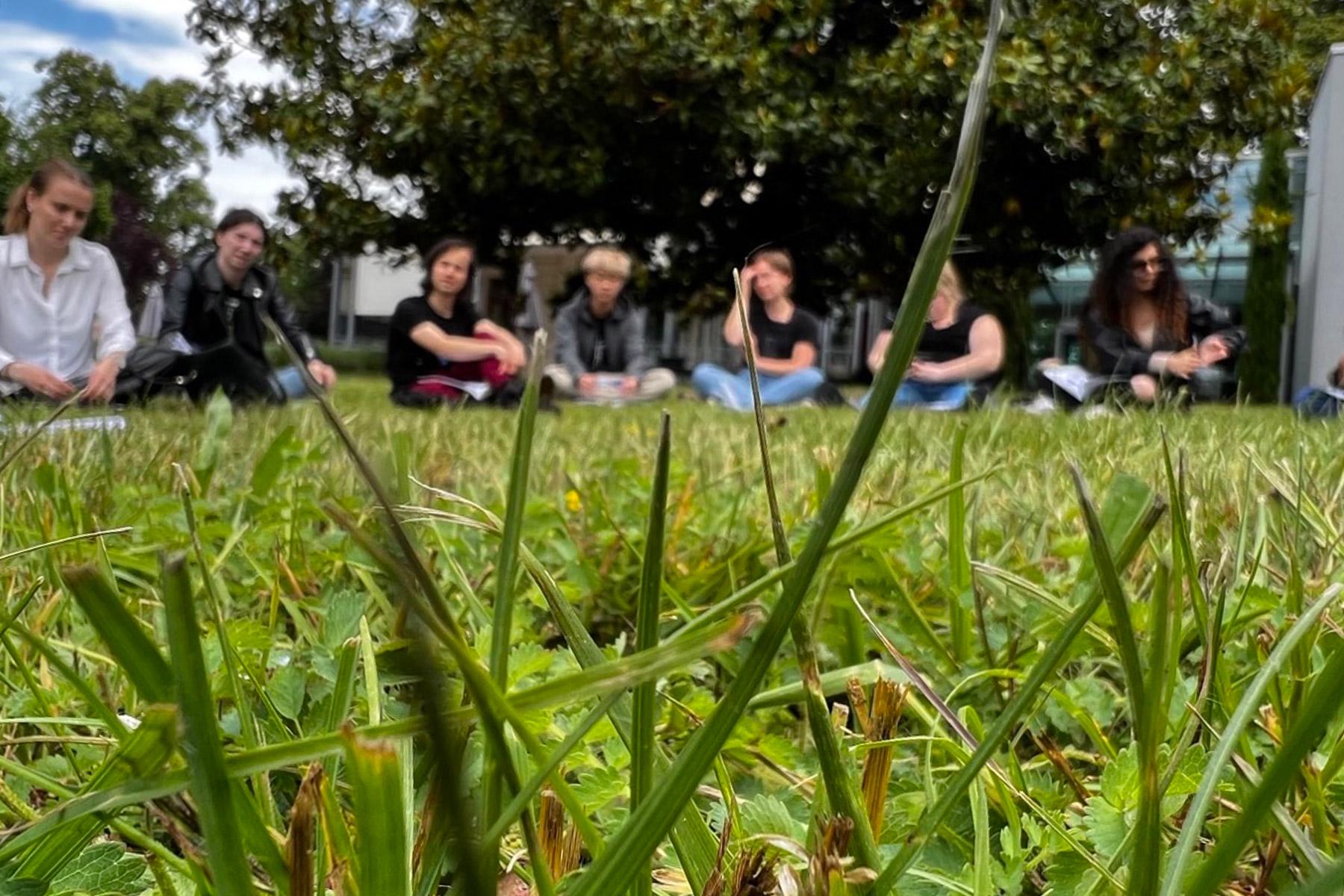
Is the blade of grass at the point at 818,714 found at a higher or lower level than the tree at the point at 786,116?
lower

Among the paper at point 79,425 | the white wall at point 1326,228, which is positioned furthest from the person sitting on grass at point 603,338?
the white wall at point 1326,228

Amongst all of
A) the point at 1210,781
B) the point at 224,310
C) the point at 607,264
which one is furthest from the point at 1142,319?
the point at 1210,781

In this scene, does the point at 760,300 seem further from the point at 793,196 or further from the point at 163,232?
the point at 163,232

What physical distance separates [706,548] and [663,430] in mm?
743

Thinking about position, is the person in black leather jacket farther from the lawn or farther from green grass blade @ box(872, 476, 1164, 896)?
green grass blade @ box(872, 476, 1164, 896)

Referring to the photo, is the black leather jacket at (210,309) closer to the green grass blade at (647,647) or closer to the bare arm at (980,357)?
the bare arm at (980,357)

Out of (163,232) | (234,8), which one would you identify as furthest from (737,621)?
(234,8)

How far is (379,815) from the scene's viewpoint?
7.9 inches

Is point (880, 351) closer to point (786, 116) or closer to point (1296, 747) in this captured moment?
point (1296, 747)

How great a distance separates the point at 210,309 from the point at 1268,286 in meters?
9.24

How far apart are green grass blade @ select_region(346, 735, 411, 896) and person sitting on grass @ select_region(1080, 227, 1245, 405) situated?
16.7 feet

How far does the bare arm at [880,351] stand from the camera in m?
0.20

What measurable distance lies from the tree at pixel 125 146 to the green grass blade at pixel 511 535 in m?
0.22

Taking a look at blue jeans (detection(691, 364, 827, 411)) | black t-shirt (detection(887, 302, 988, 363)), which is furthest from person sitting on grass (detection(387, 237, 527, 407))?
black t-shirt (detection(887, 302, 988, 363))
